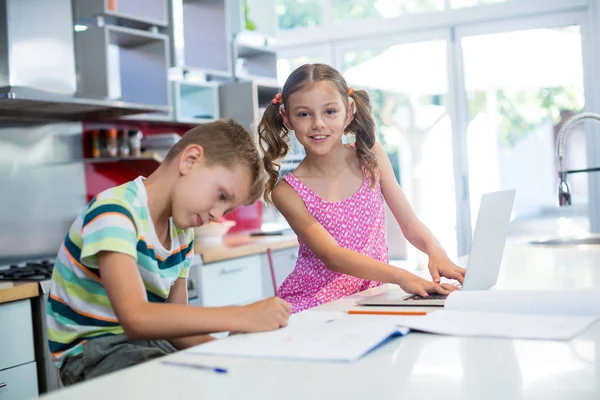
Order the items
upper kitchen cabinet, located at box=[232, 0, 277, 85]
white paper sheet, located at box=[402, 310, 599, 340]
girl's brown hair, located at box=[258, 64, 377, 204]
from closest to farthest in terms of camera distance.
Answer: white paper sheet, located at box=[402, 310, 599, 340]
girl's brown hair, located at box=[258, 64, 377, 204]
upper kitchen cabinet, located at box=[232, 0, 277, 85]

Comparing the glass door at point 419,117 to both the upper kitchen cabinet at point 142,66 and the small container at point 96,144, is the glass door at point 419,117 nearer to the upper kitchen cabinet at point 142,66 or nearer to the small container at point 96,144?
the upper kitchen cabinet at point 142,66

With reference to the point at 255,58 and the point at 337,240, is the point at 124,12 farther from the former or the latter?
the point at 337,240

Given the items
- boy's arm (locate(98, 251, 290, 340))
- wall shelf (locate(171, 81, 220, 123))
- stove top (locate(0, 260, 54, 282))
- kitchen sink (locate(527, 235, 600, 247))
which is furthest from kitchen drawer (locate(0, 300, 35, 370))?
kitchen sink (locate(527, 235, 600, 247))

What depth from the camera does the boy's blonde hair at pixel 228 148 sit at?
1.39m

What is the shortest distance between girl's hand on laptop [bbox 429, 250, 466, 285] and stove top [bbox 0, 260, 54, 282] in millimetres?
1310

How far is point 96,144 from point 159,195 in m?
2.10

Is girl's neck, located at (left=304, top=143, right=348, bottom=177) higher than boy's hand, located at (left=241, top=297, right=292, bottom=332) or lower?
higher

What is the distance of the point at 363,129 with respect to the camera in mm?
2166

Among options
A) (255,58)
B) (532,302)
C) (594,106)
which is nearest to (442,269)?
(532,302)

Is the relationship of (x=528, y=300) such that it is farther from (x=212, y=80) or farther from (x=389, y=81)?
(x=389, y=81)

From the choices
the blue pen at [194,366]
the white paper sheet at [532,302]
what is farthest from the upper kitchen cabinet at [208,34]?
the blue pen at [194,366]

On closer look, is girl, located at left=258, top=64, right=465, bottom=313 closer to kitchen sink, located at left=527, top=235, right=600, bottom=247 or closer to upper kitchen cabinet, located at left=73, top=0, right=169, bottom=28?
kitchen sink, located at left=527, top=235, right=600, bottom=247

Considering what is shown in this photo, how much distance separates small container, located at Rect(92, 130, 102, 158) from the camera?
11.0ft

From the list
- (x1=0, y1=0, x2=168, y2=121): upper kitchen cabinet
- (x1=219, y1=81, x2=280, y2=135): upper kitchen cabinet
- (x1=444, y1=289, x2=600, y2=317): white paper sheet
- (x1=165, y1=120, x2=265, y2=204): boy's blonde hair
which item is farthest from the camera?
(x1=219, y1=81, x2=280, y2=135): upper kitchen cabinet
